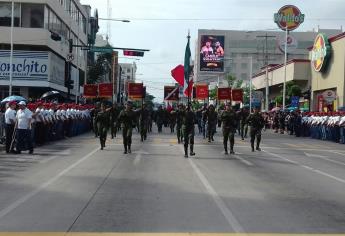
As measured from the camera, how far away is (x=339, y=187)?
13.7 m

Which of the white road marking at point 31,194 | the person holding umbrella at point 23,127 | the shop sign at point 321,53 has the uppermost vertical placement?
the shop sign at point 321,53

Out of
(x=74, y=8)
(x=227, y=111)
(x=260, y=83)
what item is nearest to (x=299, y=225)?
(x=227, y=111)

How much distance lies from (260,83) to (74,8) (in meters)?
25.4

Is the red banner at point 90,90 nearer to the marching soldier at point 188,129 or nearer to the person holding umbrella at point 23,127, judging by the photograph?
the person holding umbrella at point 23,127

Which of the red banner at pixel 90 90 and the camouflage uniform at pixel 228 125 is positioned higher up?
the red banner at pixel 90 90

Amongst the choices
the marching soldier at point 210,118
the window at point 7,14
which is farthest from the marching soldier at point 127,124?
the window at point 7,14

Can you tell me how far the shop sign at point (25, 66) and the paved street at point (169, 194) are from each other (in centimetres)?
2909

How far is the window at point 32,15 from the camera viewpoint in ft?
163

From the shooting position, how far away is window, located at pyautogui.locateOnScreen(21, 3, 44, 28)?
49.7 m

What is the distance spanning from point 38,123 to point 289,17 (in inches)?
1709

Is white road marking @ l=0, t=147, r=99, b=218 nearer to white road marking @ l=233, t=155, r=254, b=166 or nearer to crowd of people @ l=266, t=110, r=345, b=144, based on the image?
white road marking @ l=233, t=155, r=254, b=166

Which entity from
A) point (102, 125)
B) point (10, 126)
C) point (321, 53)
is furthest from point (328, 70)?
point (10, 126)

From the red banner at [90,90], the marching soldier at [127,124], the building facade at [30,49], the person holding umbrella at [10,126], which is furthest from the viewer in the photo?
the building facade at [30,49]

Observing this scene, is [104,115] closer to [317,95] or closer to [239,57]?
[317,95]
